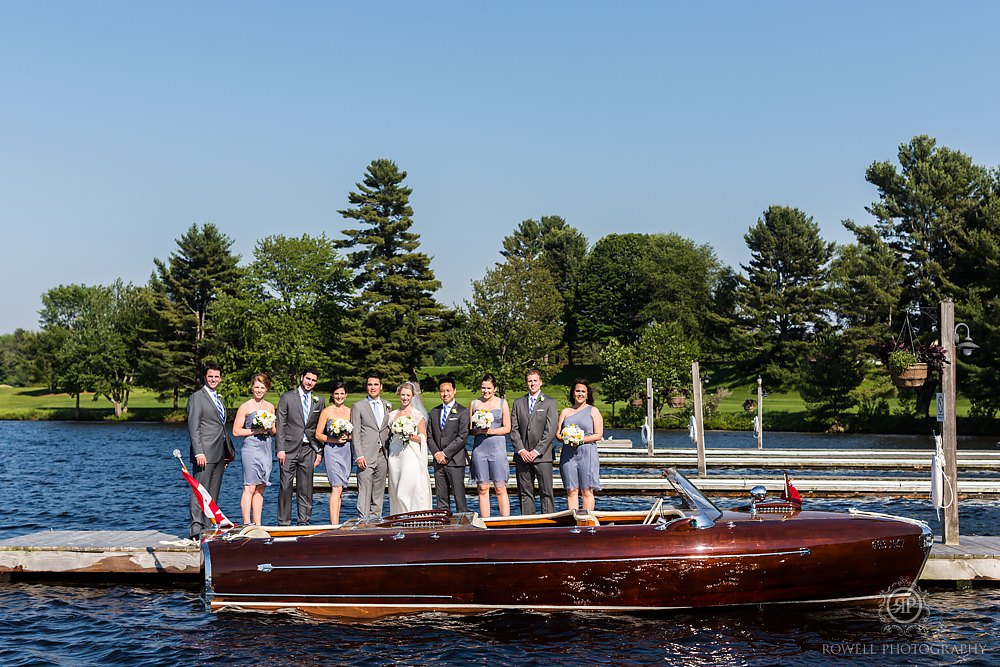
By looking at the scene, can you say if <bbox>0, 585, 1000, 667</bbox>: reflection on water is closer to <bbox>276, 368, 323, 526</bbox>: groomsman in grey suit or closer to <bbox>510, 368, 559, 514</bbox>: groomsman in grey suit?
<bbox>276, 368, 323, 526</bbox>: groomsman in grey suit

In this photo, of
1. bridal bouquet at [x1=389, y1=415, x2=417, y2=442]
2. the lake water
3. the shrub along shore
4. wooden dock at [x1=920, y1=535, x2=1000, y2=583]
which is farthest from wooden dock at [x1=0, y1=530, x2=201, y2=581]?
the shrub along shore

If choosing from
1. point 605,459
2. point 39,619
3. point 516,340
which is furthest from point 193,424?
point 516,340

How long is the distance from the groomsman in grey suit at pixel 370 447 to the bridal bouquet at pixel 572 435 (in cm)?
245

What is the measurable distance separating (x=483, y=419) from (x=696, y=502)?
130 inches

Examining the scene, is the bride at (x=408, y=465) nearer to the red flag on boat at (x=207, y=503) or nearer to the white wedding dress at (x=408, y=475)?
the white wedding dress at (x=408, y=475)

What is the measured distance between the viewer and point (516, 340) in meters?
65.9

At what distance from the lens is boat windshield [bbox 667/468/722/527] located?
10117 mm

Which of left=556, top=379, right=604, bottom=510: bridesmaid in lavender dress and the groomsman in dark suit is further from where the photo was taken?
the groomsman in dark suit

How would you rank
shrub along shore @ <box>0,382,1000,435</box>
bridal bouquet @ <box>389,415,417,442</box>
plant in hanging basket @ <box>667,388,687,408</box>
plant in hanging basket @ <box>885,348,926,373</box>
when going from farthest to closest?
plant in hanging basket @ <box>667,388,687,408</box>, shrub along shore @ <box>0,382,1000,435</box>, plant in hanging basket @ <box>885,348,926,373</box>, bridal bouquet @ <box>389,415,417,442</box>

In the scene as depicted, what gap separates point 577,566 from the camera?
10078 millimetres

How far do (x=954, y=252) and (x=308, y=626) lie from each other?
4858cm

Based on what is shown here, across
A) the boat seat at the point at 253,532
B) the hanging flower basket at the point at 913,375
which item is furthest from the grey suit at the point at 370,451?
the hanging flower basket at the point at 913,375

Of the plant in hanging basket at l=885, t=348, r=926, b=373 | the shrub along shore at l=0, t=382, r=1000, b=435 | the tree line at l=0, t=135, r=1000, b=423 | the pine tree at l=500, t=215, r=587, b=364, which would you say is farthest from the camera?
the pine tree at l=500, t=215, r=587, b=364

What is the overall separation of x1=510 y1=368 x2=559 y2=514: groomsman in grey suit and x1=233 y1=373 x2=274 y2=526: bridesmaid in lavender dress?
10.8ft
